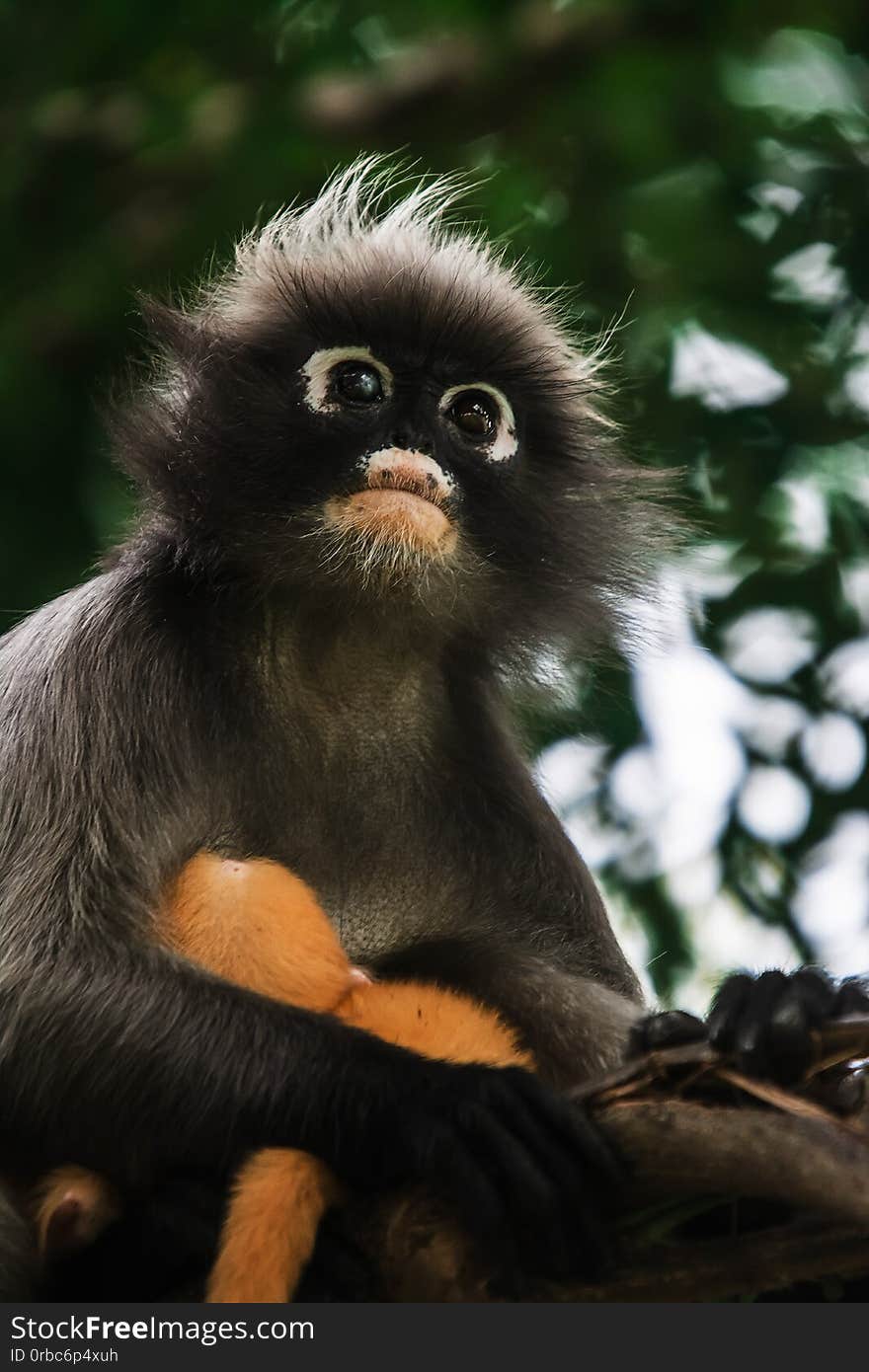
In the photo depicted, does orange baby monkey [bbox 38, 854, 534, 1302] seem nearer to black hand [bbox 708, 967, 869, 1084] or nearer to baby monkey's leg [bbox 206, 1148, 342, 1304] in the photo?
baby monkey's leg [bbox 206, 1148, 342, 1304]

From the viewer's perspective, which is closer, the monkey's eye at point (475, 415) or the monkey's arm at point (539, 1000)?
the monkey's arm at point (539, 1000)

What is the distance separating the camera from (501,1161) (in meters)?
3.38

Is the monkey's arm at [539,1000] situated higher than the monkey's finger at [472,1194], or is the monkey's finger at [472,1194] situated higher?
the monkey's finger at [472,1194]

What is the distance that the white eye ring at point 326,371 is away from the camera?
4.56m

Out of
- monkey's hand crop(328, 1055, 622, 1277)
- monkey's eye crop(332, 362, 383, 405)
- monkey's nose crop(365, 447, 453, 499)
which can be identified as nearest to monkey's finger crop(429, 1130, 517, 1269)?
monkey's hand crop(328, 1055, 622, 1277)

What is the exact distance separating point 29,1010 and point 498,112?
3.26 meters

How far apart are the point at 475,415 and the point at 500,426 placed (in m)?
0.10

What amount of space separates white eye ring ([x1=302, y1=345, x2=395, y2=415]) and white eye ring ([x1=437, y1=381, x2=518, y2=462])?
0.52ft

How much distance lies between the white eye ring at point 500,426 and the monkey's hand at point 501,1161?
167cm

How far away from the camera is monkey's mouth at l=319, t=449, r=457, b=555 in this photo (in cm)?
439

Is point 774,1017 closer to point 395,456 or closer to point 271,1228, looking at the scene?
point 271,1228

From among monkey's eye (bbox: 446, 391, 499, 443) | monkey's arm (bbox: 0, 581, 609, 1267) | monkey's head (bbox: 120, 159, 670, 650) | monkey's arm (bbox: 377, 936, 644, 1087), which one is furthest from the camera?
monkey's eye (bbox: 446, 391, 499, 443)

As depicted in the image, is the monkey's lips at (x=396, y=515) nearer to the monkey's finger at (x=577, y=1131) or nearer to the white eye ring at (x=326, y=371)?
the white eye ring at (x=326, y=371)

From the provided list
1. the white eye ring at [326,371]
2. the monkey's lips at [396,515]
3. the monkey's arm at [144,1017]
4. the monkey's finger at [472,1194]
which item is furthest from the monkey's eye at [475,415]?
the monkey's finger at [472,1194]
